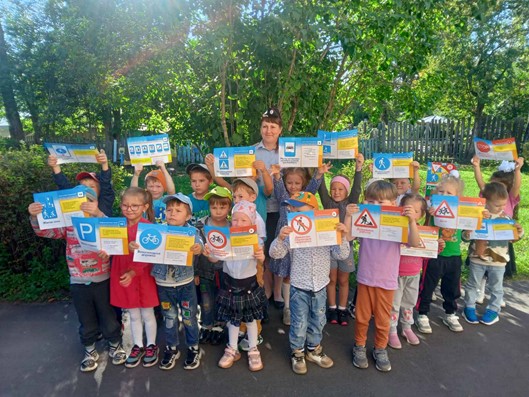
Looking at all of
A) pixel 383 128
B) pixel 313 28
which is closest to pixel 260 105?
pixel 313 28

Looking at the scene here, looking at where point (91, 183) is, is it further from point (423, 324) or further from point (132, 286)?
point (423, 324)

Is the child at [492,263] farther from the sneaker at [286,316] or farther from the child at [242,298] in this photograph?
the child at [242,298]

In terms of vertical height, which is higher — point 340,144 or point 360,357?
point 340,144

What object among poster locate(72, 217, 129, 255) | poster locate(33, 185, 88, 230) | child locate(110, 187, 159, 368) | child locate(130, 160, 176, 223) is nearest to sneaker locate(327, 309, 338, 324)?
child locate(110, 187, 159, 368)

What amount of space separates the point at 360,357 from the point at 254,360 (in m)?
1.01

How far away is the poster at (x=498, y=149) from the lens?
4160 mm

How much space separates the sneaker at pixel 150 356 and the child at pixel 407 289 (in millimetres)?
2369

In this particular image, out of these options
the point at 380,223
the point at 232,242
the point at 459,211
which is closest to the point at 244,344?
the point at 232,242

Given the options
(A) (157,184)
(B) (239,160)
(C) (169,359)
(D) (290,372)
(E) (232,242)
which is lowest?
(D) (290,372)

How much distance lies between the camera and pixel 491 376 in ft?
10.8

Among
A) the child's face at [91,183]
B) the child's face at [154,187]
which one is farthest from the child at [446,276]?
the child's face at [91,183]

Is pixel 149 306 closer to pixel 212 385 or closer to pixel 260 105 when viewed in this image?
pixel 212 385

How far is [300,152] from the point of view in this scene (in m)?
3.86

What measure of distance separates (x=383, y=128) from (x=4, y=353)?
16910 millimetres
